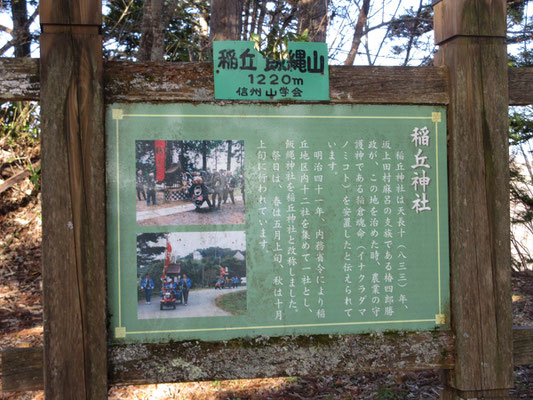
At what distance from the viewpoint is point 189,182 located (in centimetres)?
260

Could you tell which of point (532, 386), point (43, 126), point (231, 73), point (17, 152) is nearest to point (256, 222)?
point (231, 73)

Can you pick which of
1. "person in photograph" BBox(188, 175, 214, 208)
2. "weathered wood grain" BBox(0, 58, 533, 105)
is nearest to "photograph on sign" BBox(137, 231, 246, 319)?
"person in photograph" BBox(188, 175, 214, 208)

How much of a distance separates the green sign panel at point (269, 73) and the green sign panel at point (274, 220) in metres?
0.09

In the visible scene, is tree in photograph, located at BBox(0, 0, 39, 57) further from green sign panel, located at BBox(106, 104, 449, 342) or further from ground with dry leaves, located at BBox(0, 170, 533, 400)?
green sign panel, located at BBox(106, 104, 449, 342)

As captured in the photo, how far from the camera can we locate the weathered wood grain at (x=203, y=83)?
2.51 m

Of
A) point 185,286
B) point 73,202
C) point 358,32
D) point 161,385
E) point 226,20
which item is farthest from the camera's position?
point 358,32

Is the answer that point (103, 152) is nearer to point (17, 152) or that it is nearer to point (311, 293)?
point (311, 293)

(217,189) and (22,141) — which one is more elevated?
(22,141)

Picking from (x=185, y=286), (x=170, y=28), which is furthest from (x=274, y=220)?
(x=170, y=28)

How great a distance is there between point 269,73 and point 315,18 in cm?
519

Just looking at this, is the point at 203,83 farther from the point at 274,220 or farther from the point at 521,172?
the point at 521,172

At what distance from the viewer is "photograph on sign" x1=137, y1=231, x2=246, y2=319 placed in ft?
8.39

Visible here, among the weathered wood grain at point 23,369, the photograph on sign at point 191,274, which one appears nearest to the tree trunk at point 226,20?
the photograph on sign at point 191,274

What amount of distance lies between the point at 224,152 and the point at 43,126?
3.21 feet
